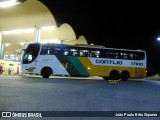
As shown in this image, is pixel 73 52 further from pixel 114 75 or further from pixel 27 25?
pixel 27 25

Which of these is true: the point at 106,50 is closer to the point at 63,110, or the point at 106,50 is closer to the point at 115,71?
the point at 115,71

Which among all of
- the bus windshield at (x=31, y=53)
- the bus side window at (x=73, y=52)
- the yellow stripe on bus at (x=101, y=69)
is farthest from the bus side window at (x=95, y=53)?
the bus windshield at (x=31, y=53)

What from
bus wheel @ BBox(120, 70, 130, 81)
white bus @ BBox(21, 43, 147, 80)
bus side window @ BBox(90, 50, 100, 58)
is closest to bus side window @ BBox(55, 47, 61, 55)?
white bus @ BBox(21, 43, 147, 80)

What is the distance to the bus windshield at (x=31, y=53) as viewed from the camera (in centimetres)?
2211

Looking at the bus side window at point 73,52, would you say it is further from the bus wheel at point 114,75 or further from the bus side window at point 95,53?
the bus wheel at point 114,75

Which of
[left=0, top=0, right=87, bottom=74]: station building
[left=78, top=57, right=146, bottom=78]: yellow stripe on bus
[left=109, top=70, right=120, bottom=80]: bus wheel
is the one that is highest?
[left=0, top=0, right=87, bottom=74]: station building

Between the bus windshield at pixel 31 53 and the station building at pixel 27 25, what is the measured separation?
3.65 metres

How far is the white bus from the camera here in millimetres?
22141

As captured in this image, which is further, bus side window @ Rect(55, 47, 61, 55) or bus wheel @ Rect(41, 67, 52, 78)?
bus side window @ Rect(55, 47, 61, 55)

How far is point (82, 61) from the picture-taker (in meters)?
23.3

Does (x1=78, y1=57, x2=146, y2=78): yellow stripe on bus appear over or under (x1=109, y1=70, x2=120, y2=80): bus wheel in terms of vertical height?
over

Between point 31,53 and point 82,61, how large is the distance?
429cm

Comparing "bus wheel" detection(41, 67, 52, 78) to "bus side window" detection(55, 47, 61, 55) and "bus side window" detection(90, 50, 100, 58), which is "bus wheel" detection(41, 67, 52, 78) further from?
"bus side window" detection(90, 50, 100, 58)

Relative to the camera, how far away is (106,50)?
947 inches
